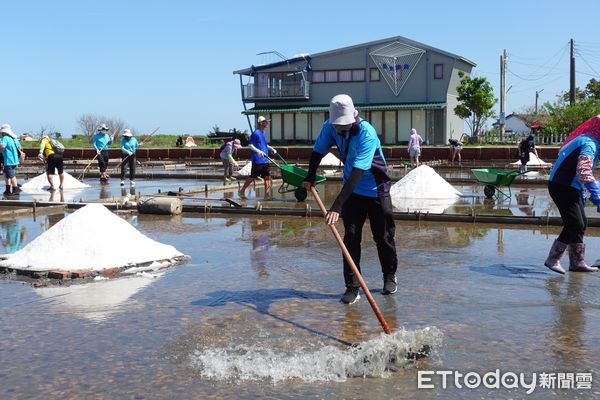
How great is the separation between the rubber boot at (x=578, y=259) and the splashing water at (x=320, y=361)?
9.58 ft

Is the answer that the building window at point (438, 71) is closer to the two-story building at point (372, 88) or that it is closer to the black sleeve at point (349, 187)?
the two-story building at point (372, 88)

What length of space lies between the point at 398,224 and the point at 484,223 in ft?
4.13

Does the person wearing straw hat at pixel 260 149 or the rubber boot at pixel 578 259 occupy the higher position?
the person wearing straw hat at pixel 260 149

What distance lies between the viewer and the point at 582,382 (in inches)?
152

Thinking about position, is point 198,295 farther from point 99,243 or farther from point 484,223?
point 484,223

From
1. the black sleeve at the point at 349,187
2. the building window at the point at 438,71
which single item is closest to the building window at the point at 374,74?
the building window at the point at 438,71

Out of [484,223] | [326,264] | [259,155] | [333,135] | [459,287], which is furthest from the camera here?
[259,155]

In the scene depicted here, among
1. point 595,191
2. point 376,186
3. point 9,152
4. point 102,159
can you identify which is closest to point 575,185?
point 595,191

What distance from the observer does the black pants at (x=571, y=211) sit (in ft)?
21.4

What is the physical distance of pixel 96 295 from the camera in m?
5.96

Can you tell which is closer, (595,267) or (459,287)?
(459,287)

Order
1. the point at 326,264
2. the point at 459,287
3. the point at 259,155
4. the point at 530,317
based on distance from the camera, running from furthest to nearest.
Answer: the point at 259,155 → the point at 326,264 → the point at 459,287 → the point at 530,317

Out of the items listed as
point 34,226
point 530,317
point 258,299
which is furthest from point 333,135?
point 34,226

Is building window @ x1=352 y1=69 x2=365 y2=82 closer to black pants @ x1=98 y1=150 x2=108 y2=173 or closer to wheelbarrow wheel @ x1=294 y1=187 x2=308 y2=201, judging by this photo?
black pants @ x1=98 y1=150 x2=108 y2=173
